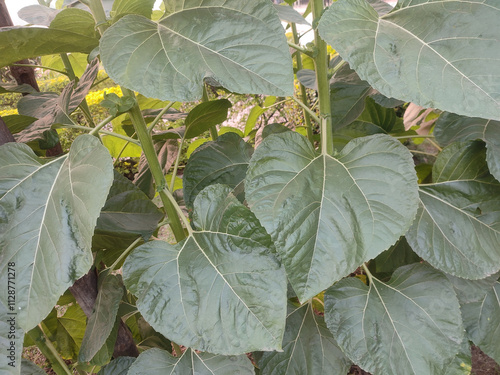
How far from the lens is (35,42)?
26.1 inches

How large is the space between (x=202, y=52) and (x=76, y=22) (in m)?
0.32

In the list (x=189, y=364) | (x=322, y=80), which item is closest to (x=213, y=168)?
(x=322, y=80)

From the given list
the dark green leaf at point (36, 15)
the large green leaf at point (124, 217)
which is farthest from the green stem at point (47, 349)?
the dark green leaf at point (36, 15)

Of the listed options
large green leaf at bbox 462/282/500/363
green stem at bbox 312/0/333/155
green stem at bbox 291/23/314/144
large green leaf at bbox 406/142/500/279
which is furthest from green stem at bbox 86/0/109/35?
large green leaf at bbox 462/282/500/363

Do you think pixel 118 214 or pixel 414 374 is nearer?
pixel 414 374

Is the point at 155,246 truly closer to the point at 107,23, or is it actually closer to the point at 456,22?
the point at 107,23

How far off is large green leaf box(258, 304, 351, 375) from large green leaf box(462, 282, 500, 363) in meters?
0.31

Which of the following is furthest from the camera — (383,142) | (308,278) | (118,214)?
(118,214)

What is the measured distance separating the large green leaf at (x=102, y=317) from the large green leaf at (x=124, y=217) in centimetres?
9

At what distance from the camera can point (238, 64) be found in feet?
1.85

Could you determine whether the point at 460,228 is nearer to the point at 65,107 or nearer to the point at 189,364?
the point at 189,364

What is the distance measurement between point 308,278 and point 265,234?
12 centimetres

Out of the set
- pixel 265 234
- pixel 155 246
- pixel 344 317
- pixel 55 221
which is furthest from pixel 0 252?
pixel 344 317

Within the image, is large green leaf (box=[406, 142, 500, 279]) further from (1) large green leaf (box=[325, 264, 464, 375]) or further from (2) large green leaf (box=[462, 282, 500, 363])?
(2) large green leaf (box=[462, 282, 500, 363])
